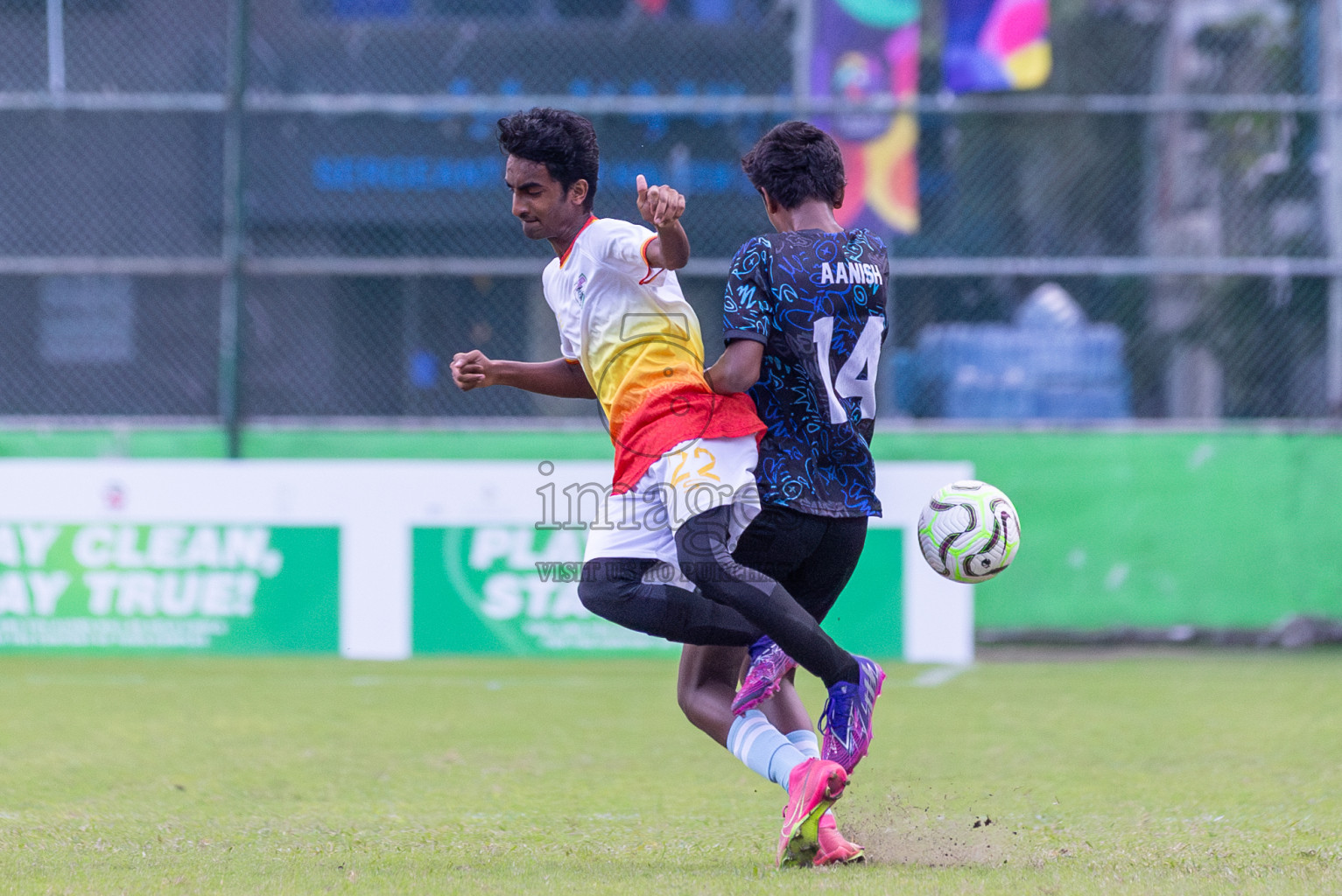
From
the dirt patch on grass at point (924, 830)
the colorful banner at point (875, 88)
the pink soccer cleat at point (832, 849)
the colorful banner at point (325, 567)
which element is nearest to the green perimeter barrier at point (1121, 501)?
the colorful banner at point (325, 567)

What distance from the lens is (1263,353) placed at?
1144 cm

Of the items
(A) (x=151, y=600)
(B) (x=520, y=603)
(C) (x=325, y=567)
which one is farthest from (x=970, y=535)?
(A) (x=151, y=600)

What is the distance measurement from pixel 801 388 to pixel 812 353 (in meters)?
0.11

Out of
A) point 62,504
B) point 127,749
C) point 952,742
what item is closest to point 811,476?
point 952,742

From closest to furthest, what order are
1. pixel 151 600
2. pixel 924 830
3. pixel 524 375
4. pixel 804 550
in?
pixel 804 550, pixel 524 375, pixel 924 830, pixel 151 600

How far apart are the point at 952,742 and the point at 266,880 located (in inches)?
142

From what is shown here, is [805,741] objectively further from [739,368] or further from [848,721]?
[739,368]

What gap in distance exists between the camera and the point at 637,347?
4.12m

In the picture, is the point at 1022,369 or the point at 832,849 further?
the point at 1022,369

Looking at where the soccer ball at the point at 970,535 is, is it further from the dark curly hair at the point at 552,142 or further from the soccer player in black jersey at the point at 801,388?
the dark curly hair at the point at 552,142

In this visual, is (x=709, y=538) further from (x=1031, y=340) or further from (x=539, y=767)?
(x=1031, y=340)

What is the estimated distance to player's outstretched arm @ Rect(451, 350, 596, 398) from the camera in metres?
4.29

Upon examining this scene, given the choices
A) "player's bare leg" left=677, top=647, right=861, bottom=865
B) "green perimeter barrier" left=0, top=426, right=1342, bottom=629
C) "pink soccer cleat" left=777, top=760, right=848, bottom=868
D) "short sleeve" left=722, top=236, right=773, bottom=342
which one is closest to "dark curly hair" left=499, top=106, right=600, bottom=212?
"short sleeve" left=722, top=236, right=773, bottom=342

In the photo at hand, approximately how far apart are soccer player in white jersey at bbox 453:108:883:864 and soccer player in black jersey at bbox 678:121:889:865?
95 millimetres
